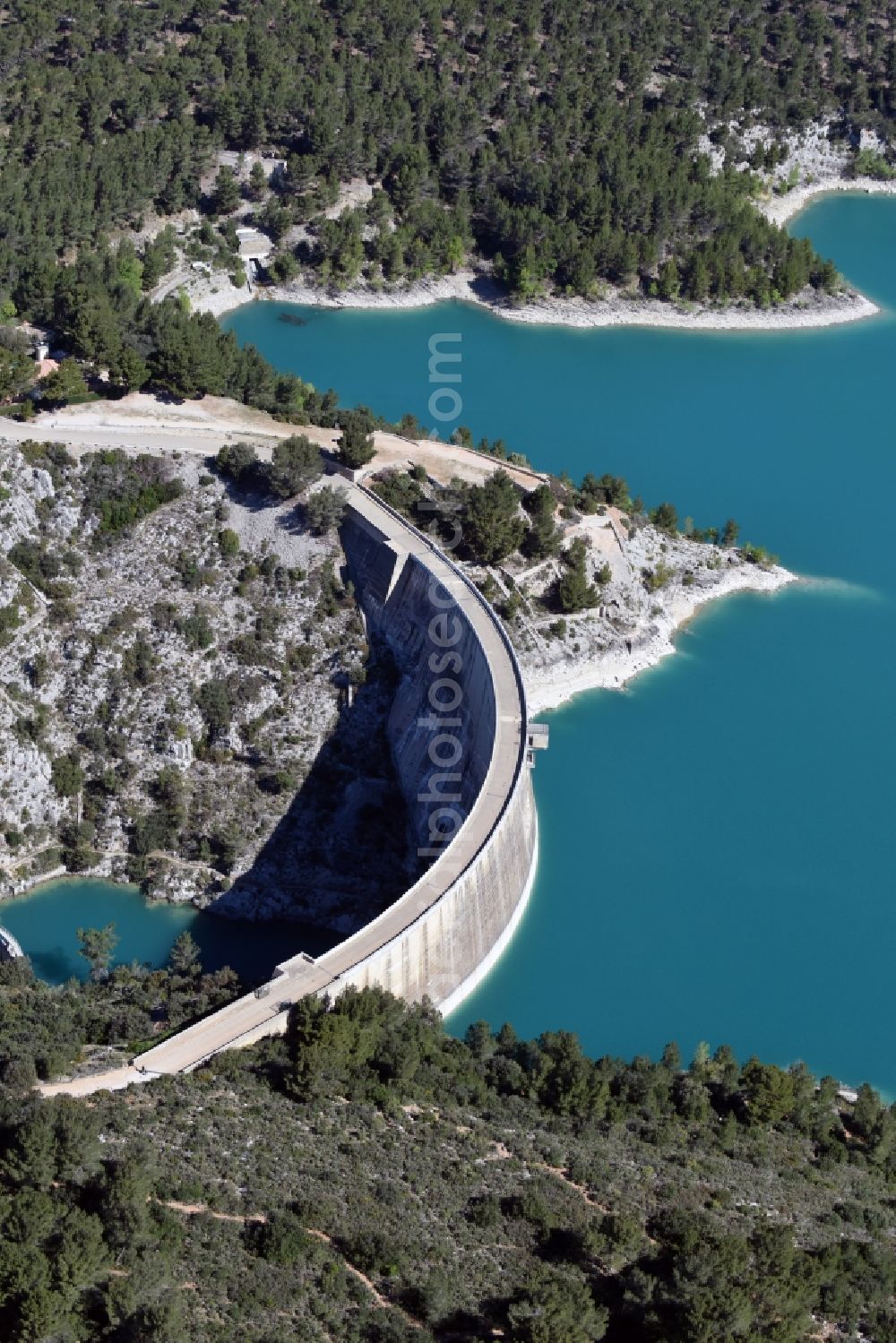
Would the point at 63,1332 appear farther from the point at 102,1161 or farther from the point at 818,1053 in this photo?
the point at 818,1053

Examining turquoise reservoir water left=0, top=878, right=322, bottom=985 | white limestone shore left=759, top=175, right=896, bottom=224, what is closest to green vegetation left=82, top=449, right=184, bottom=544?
turquoise reservoir water left=0, top=878, right=322, bottom=985

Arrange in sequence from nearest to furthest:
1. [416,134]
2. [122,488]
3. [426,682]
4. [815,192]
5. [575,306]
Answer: [426,682] < [122,488] < [575,306] < [416,134] < [815,192]

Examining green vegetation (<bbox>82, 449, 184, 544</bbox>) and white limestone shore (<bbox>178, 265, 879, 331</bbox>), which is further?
white limestone shore (<bbox>178, 265, 879, 331</bbox>)

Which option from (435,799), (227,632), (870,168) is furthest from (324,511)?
(870,168)

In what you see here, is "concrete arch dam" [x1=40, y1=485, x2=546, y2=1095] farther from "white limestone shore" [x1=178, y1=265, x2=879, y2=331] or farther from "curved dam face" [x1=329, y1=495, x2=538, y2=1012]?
"white limestone shore" [x1=178, y1=265, x2=879, y2=331]

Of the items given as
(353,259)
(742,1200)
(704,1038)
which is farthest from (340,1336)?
(353,259)

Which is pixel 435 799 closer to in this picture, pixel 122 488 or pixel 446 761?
pixel 446 761

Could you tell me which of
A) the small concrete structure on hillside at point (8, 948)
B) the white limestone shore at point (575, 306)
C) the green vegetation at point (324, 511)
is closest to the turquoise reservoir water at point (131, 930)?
the small concrete structure on hillside at point (8, 948)
